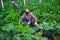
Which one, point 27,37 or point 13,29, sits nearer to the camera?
point 27,37

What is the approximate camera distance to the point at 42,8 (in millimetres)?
9578

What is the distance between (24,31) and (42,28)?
1.95 ft

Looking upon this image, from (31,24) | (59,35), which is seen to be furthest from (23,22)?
(59,35)

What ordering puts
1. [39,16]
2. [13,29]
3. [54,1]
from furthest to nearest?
[54,1]
[39,16]
[13,29]

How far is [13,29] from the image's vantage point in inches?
239

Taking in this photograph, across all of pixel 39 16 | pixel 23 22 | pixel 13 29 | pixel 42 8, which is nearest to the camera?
pixel 13 29

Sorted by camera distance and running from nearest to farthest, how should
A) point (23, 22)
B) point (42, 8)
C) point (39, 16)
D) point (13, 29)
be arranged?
point (13, 29) < point (23, 22) < point (39, 16) < point (42, 8)

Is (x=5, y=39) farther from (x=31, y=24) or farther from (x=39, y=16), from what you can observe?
(x=39, y=16)

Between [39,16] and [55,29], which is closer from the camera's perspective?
[55,29]

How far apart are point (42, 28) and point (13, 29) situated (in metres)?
0.88

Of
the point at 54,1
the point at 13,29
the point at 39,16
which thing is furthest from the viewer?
the point at 54,1

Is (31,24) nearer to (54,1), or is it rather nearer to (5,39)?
(5,39)

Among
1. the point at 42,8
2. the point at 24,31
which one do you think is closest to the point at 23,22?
the point at 24,31

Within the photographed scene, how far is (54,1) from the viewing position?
1133 cm
